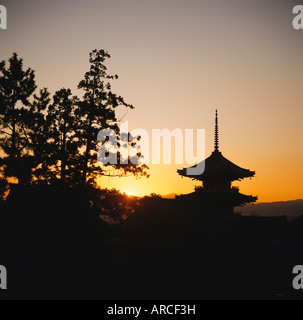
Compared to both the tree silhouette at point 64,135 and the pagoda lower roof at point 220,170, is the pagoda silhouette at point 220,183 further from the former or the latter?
the tree silhouette at point 64,135

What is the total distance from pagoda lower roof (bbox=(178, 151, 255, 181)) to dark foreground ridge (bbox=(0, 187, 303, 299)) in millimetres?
→ 12494

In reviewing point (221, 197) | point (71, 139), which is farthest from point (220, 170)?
point (71, 139)

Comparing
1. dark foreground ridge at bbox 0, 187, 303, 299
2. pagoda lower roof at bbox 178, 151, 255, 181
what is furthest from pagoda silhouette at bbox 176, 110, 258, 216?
dark foreground ridge at bbox 0, 187, 303, 299

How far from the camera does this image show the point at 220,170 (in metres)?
41.3

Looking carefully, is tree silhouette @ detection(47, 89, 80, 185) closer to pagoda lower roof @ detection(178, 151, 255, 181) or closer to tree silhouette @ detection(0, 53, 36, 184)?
tree silhouette @ detection(0, 53, 36, 184)

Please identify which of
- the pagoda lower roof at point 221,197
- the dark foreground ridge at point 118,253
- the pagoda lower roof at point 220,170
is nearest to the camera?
the dark foreground ridge at point 118,253

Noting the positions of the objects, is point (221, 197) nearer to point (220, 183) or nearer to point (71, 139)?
point (220, 183)

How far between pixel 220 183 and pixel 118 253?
848 inches

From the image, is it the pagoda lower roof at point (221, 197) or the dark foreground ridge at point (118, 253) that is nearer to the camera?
the dark foreground ridge at point (118, 253)

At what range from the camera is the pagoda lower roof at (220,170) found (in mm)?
41500

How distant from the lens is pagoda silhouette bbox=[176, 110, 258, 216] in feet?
134

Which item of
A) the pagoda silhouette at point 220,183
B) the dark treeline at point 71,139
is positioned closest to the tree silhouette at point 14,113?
the dark treeline at point 71,139

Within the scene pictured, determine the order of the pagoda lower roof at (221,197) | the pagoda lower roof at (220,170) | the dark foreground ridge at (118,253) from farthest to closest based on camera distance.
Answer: the pagoda lower roof at (220,170)
the pagoda lower roof at (221,197)
the dark foreground ridge at (118,253)
